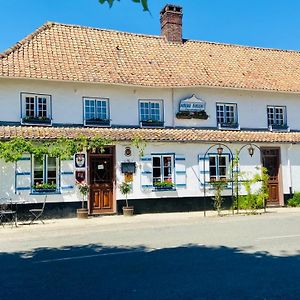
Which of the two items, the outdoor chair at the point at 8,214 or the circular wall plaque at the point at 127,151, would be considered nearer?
the outdoor chair at the point at 8,214

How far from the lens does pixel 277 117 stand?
2344cm

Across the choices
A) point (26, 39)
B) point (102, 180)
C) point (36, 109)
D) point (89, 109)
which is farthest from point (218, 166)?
point (26, 39)

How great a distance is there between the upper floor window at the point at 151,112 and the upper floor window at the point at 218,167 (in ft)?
10.1

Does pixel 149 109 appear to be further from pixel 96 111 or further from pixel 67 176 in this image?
pixel 67 176

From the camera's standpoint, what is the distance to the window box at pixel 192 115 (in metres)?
21.2

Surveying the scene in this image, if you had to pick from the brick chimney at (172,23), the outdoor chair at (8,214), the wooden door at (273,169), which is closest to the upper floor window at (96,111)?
the outdoor chair at (8,214)

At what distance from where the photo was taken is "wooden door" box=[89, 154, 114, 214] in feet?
63.2

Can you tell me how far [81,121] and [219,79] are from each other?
735 cm

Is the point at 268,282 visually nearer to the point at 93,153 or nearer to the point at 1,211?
the point at 1,211

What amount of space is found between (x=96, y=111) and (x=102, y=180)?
3.21 meters

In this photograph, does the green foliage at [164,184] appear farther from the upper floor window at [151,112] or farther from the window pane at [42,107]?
the window pane at [42,107]

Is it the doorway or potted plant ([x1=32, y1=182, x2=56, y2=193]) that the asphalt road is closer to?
potted plant ([x1=32, y1=182, x2=56, y2=193])

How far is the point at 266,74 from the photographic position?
944 inches

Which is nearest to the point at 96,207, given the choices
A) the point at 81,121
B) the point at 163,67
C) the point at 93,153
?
the point at 93,153
